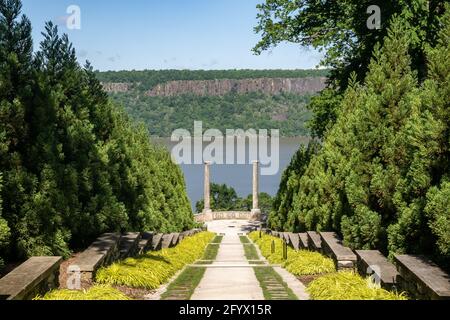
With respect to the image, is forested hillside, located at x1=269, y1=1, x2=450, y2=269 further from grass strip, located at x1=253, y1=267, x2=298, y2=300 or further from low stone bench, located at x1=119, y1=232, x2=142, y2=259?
low stone bench, located at x1=119, y1=232, x2=142, y2=259

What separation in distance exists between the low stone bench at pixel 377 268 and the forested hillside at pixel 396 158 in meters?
0.42

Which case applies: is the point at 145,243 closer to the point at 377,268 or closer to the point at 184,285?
the point at 184,285

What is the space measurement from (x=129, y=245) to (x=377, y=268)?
6.63 m

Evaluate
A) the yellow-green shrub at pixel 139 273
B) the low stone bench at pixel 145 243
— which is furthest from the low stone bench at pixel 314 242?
the low stone bench at pixel 145 243

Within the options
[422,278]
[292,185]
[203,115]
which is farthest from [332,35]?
[203,115]

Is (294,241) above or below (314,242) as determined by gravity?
below

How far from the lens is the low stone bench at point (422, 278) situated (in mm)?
6910

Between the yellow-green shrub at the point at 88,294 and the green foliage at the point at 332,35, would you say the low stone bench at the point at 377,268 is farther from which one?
the green foliage at the point at 332,35

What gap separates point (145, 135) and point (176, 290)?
16.2m

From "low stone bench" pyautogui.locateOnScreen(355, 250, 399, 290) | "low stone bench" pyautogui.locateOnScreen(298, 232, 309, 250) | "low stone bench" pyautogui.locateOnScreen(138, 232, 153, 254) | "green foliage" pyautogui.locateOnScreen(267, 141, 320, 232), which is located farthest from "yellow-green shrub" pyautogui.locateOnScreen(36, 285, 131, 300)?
"green foliage" pyautogui.locateOnScreen(267, 141, 320, 232)

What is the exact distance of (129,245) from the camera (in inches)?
536

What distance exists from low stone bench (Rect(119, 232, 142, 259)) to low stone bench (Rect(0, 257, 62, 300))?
406 centimetres

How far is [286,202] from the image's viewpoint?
27219 millimetres
